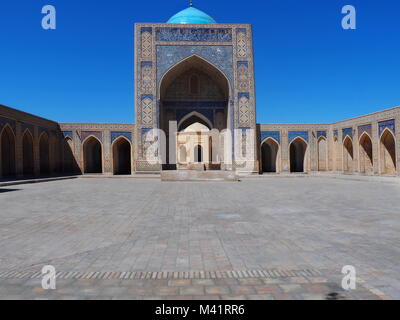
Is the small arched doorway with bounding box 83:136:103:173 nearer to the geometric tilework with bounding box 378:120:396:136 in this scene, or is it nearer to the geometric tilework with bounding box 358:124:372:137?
the geometric tilework with bounding box 358:124:372:137

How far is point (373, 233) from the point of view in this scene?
3836mm

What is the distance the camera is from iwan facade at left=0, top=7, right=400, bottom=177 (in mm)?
16844

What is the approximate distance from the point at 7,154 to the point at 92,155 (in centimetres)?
736

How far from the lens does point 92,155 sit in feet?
76.0

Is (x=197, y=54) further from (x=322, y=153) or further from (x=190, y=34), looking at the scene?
(x=322, y=153)

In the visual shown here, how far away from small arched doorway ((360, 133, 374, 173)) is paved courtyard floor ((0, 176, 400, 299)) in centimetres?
1400

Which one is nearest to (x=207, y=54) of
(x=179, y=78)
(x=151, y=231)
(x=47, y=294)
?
(x=179, y=78)

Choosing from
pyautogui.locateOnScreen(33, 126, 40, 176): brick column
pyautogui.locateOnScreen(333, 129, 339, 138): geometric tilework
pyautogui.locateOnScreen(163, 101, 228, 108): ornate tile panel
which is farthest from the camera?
pyautogui.locateOnScreen(163, 101, 228, 108): ornate tile panel

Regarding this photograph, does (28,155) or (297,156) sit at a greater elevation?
(28,155)

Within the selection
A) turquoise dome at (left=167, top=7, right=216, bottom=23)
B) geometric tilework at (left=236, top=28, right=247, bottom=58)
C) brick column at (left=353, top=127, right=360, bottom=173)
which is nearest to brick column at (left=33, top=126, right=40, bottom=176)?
turquoise dome at (left=167, top=7, right=216, bottom=23)

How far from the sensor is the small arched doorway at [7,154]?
15.8 metres

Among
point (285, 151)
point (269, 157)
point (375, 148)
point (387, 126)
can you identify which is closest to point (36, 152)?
point (285, 151)

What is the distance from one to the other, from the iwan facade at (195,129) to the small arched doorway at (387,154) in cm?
5

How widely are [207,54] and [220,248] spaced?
17.4 meters
